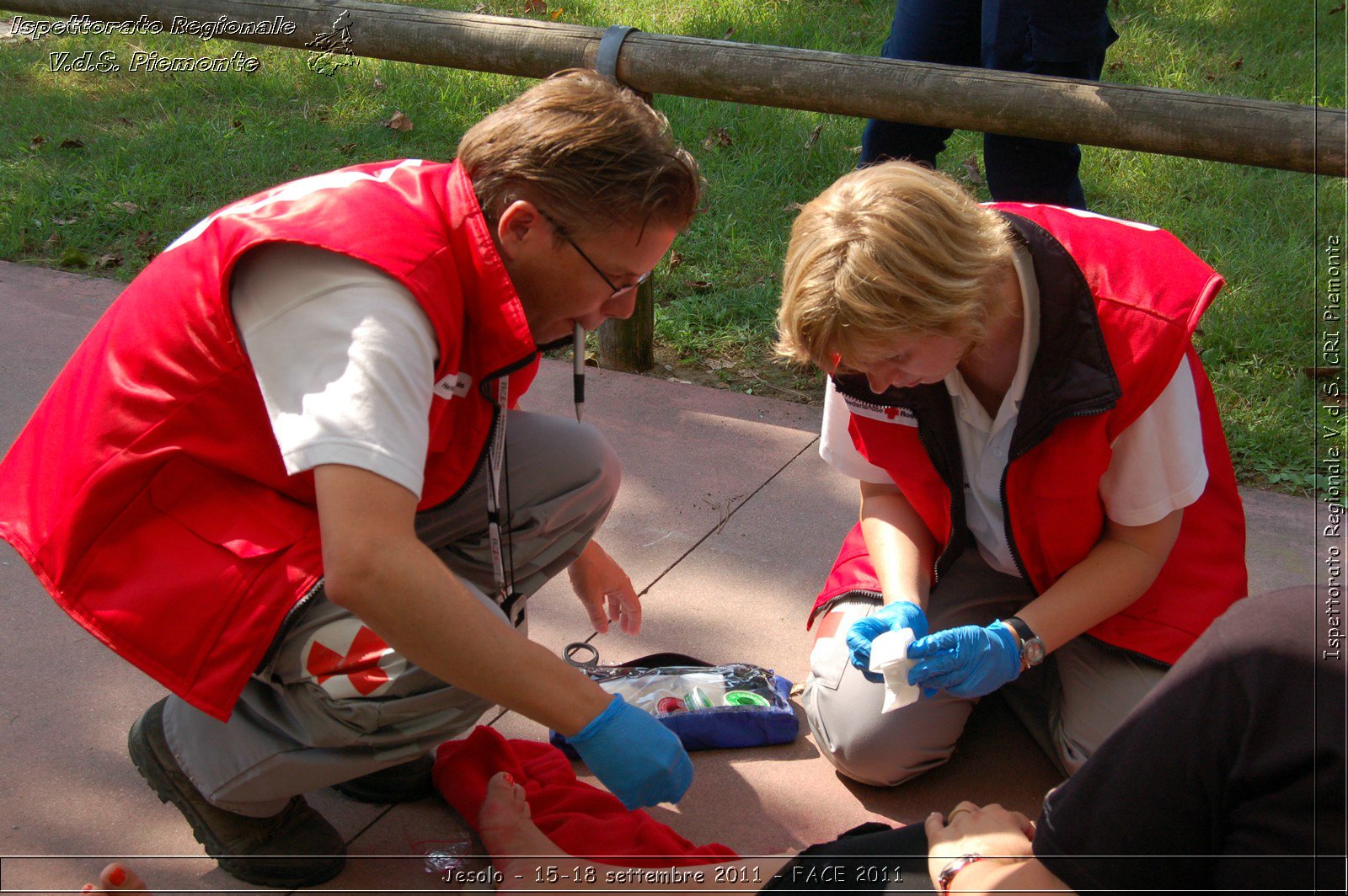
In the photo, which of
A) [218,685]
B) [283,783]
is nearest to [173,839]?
[283,783]

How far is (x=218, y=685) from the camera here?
1.57 metres

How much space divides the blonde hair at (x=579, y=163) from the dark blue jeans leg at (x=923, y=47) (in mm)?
1574

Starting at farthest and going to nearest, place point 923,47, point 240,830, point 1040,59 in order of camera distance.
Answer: point 923,47, point 1040,59, point 240,830

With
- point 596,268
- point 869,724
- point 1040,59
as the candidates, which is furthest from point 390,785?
point 1040,59

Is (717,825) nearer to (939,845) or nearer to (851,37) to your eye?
(939,845)

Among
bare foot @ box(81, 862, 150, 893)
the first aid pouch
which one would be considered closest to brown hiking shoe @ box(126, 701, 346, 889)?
bare foot @ box(81, 862, 150, 893)

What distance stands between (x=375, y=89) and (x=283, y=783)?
4517mm

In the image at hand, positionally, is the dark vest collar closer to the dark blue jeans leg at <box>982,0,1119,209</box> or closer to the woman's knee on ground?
the woman's knee on ground

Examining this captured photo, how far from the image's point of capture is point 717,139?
5023 mm

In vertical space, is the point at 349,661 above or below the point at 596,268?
below

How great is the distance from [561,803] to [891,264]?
1.00m

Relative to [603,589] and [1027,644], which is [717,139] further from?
[1027,644]

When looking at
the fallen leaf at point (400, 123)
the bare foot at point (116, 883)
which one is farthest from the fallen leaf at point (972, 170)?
the bare foot at point (116, 883)

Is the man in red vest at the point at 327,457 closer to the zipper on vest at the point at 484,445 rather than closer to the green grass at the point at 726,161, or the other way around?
the zipper on vest at the point at 484,445
